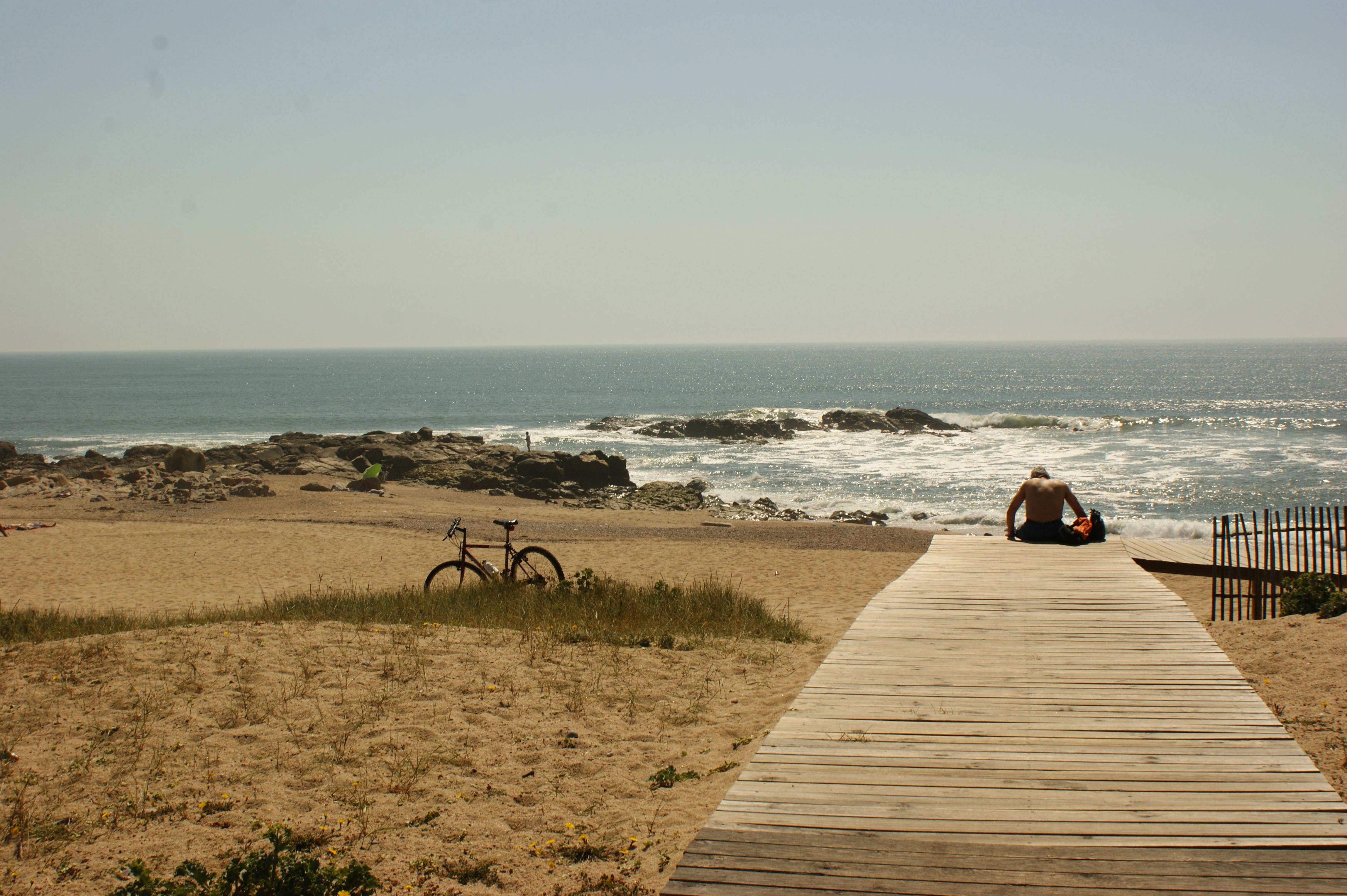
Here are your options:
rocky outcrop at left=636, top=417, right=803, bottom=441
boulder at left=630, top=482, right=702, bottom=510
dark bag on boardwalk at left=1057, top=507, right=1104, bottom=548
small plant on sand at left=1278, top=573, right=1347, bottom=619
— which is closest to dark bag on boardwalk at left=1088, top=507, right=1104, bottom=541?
dark bag on boardwalk at left=1057, top=507, right=1104, bottom=548

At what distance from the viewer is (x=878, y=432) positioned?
53219mm

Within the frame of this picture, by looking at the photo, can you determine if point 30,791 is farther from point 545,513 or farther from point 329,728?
point 545,513

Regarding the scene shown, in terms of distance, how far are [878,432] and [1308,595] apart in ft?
149

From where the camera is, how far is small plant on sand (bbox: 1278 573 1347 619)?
8.27 metres

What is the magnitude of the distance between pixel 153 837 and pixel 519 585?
20.3 ft

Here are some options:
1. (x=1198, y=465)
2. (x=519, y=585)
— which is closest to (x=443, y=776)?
(x=519, y=585)

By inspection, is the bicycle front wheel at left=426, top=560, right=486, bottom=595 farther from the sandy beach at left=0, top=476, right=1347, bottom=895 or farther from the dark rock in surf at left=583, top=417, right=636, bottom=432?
the dark rock in surf at left=583, top=417, right=636, bottom=432

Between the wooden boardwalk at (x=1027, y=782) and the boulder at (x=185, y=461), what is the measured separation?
34383 millimetres

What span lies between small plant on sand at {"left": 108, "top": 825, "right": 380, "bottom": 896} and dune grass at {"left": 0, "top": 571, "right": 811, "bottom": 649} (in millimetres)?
4616

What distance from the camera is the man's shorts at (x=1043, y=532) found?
1040 centimetres

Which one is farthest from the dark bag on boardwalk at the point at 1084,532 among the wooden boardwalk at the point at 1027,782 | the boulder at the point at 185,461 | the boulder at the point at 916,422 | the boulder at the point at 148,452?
the boulder at the point at 916,422

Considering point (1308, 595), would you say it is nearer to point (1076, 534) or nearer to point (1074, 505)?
point (1076, 534)

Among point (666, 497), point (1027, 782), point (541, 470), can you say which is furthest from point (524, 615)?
point (541, 470)

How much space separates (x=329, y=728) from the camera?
5.76 meters
